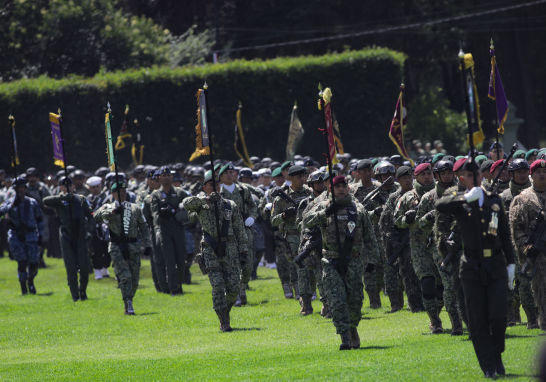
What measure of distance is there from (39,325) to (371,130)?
73.3 ft

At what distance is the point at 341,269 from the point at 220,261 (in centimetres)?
329

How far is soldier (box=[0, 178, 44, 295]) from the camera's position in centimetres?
1906

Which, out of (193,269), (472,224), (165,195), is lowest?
(193,269)

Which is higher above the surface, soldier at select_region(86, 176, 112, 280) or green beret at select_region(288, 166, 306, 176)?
green beret at select_region(288, 166, 306, 176)

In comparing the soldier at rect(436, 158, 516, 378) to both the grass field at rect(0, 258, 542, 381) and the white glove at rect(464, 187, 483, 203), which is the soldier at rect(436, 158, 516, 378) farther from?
the grass field at rect(0, 258, 542, 381)

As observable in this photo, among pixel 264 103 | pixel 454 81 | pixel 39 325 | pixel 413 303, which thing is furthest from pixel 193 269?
pixel 454 81

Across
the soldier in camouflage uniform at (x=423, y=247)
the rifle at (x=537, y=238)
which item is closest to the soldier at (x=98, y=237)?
the soldier in camouflage uniform at (x=423, y=247)

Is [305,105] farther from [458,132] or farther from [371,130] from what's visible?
[458,132]

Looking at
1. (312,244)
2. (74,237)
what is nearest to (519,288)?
(312,244)

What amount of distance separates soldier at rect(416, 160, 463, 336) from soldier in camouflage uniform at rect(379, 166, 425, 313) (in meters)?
1.90

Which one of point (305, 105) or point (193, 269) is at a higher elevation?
point (305, 105)

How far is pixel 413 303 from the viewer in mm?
13000

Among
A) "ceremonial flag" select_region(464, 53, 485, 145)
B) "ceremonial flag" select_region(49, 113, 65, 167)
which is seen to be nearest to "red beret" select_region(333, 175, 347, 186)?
"ceremonial flag" select_region(464, 53, 485, 145)

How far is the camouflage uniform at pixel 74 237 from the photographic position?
56.4 feet
